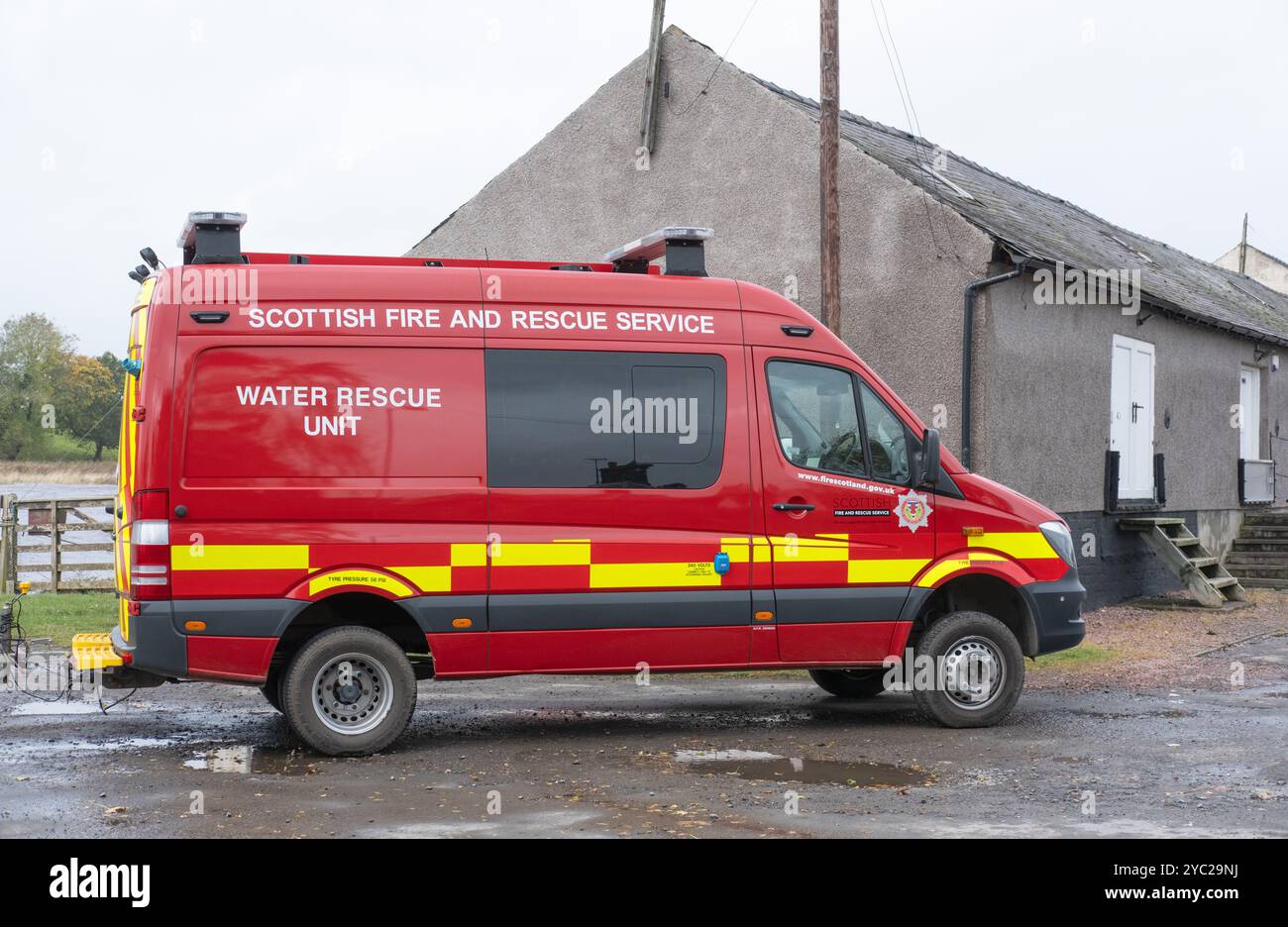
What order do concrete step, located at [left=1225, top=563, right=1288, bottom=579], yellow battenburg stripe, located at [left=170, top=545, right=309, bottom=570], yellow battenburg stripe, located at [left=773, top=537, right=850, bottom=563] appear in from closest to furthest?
1. yellow battenburg stripe, located at [left=170, top=545, right=309, bottom=570]
2. yellow battenburg stripe, located at [left=773, top=537, right=850, bottom=563]
3. concrete step, located at [left=1225, top=563, right=1288, bottom=579]

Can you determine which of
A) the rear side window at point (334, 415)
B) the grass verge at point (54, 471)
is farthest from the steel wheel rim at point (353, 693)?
the grass verge at point (54, 471)

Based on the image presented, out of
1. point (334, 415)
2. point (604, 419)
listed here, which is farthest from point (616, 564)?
point (334, 415)

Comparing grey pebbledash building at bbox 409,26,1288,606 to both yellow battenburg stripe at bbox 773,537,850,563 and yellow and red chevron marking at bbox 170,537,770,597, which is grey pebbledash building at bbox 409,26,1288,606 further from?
yellow and red chevron marking at bbox 170,537,770,597

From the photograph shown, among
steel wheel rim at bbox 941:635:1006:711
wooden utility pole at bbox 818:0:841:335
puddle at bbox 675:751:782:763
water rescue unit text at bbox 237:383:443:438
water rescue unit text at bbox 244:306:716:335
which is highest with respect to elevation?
wooden utility pole at bbox 818:0:841:335

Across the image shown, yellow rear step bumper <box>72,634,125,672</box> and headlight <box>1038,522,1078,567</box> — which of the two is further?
headlight <box>1038,522,1078,567</box>

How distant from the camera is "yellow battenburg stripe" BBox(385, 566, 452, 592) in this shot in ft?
26.6

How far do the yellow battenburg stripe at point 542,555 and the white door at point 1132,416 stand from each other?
443 inches

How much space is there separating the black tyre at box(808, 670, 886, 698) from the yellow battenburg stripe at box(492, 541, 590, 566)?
2811mm

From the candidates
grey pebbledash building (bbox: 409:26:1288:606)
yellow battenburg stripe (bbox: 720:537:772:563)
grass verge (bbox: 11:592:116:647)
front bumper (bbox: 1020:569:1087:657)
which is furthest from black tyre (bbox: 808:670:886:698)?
grass verge (bbox: 11:592:116:647)

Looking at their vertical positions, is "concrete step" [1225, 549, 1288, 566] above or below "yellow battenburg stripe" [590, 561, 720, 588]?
below

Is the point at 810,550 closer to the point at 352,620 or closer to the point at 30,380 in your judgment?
the point at 352,620

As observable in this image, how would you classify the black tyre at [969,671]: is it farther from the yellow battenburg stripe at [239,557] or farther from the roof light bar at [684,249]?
the yellow battenburg stripe at [239,557]

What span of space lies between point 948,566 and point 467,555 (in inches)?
122

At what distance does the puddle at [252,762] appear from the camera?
302 inches
